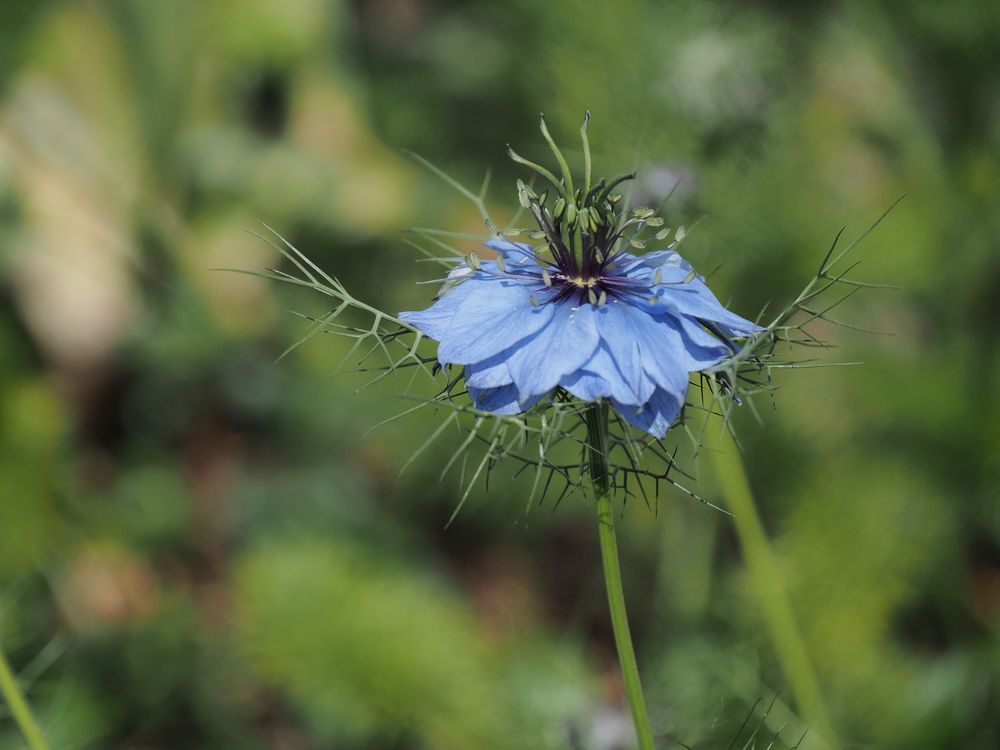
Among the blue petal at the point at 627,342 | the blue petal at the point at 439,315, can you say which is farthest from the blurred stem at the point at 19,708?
the blue petal at the point at 627,342

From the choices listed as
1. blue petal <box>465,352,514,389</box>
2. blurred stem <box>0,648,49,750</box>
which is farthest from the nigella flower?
blurred stem <box>0,648,49,750</box>

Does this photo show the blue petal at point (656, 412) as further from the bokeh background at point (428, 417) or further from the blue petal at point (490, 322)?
the bokeh background at point (428, 417)

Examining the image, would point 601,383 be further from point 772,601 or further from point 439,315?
point 772,601

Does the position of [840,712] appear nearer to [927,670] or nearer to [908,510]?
[927,670]

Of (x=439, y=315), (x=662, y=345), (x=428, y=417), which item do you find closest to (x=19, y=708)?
(x=439, y=315)

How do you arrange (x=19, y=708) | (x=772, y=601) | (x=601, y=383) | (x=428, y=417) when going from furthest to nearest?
(x=428, y=417) → (x=772, y=601) → (x=19, y=708) → (x=601, y=383)

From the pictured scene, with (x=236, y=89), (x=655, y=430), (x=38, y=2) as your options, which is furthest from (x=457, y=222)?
(x=655, y=430)
